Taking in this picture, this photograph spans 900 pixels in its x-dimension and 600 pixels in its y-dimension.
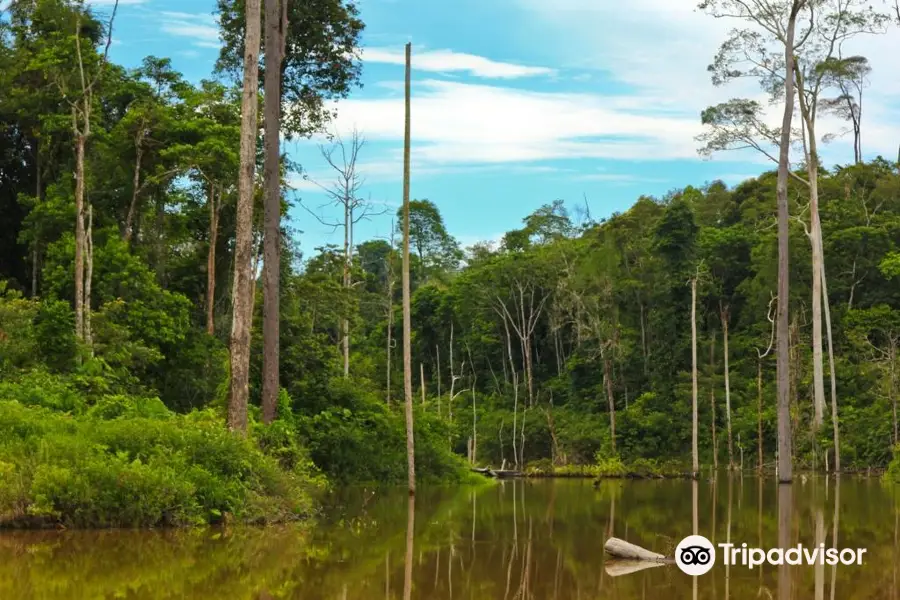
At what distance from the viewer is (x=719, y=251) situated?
4812 cm

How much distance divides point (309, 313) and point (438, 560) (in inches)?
581

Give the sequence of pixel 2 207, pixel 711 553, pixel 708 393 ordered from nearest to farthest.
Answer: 1. pixel 711 553
2. pixel 2 207
3. pixel 708 393

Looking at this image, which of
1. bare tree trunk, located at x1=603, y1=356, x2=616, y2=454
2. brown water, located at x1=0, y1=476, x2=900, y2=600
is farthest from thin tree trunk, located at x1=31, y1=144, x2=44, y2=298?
bare tree trunk, located at x1=603, y1=356, x2=616, y2=454

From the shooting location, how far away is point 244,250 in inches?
570

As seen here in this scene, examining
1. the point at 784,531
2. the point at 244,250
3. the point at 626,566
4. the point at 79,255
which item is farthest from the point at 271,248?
the point at 626,566

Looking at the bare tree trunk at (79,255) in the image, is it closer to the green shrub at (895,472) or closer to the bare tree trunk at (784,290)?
the bare tree trunk at (784,290)

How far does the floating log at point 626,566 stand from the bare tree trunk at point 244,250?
626 cm

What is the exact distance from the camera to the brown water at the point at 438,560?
25.1ft

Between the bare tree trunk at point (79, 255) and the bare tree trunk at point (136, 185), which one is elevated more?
the bare tree trunk at point (136, 185)

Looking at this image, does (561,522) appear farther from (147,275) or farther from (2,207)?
(2,207)

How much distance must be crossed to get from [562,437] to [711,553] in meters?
36.5

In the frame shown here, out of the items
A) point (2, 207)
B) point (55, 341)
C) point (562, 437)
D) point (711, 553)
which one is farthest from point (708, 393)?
point (711, 553)

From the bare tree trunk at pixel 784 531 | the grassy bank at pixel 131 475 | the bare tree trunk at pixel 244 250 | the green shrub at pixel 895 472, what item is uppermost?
the bare tree trunk at pixel 244 250

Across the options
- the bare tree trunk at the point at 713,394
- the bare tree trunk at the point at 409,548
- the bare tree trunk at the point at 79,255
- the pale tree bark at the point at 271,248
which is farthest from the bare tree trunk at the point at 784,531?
the bare tree trunk at the point at 713,394
